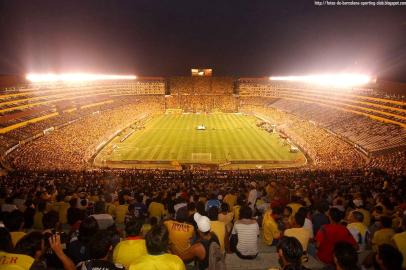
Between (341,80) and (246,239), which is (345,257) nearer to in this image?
(246,239)

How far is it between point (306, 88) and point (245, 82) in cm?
2754

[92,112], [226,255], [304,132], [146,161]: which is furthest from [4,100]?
[226,255]

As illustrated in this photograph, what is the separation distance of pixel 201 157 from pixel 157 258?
42998mm

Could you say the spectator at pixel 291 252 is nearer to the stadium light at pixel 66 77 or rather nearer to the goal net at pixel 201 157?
the goal net at pixel 201 157

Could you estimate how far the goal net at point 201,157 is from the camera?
46625 mm

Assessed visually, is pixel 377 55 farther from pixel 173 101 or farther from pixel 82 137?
pixel 82 137

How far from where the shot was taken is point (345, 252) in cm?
544

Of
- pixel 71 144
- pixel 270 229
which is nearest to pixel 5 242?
pixel 270 229

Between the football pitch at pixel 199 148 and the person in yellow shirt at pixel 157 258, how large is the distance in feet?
127

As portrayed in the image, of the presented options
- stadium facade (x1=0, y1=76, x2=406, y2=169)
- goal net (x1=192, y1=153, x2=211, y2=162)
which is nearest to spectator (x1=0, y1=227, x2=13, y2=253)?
stadium facade (x1=0, y1=76, x2=406, y2=169)

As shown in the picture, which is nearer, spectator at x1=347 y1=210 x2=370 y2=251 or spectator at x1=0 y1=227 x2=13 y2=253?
spectator at x1=0 y1=227 x2=13 y2=253

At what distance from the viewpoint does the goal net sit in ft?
153

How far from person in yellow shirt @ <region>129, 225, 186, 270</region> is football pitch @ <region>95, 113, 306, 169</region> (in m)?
38.7

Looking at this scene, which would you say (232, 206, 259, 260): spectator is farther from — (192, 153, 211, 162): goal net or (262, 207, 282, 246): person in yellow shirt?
(192, 153, 211, 162): goal net
